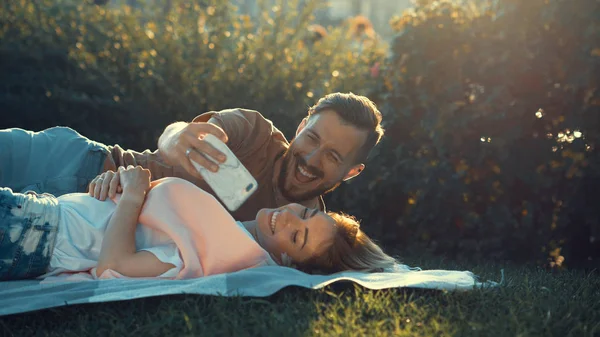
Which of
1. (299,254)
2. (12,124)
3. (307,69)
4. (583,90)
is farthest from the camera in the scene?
(307,69)

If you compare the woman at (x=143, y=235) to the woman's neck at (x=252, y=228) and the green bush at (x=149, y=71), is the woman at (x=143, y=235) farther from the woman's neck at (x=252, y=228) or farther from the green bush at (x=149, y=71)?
the green bush at (x=149, y=71)

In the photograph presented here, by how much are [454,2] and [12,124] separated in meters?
3.74

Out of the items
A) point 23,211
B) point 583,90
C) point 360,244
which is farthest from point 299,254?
point 583,90

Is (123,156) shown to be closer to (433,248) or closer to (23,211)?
(23,211)

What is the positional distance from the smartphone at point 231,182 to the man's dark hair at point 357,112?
3.87 ft

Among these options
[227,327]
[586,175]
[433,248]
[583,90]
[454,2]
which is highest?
[454,2]

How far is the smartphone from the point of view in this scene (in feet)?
11.8

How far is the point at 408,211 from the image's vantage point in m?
5.93

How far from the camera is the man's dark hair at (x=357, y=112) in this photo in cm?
468

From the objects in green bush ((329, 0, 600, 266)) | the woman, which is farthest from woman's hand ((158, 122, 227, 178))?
green bush ((329, 0, 600, 266))

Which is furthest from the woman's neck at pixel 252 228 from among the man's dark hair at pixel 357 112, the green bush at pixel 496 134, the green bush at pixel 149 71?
the green bush at pixel 149 71

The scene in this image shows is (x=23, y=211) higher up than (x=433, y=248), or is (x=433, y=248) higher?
(x=23, y=211)

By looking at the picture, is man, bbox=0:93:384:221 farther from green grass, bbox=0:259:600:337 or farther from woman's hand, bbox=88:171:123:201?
green grass, bbox=0:259:600:337

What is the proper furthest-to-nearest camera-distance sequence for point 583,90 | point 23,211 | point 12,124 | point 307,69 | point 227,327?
point 307,69, point 12,124, point 583,90, point 23,211, point 227,327
